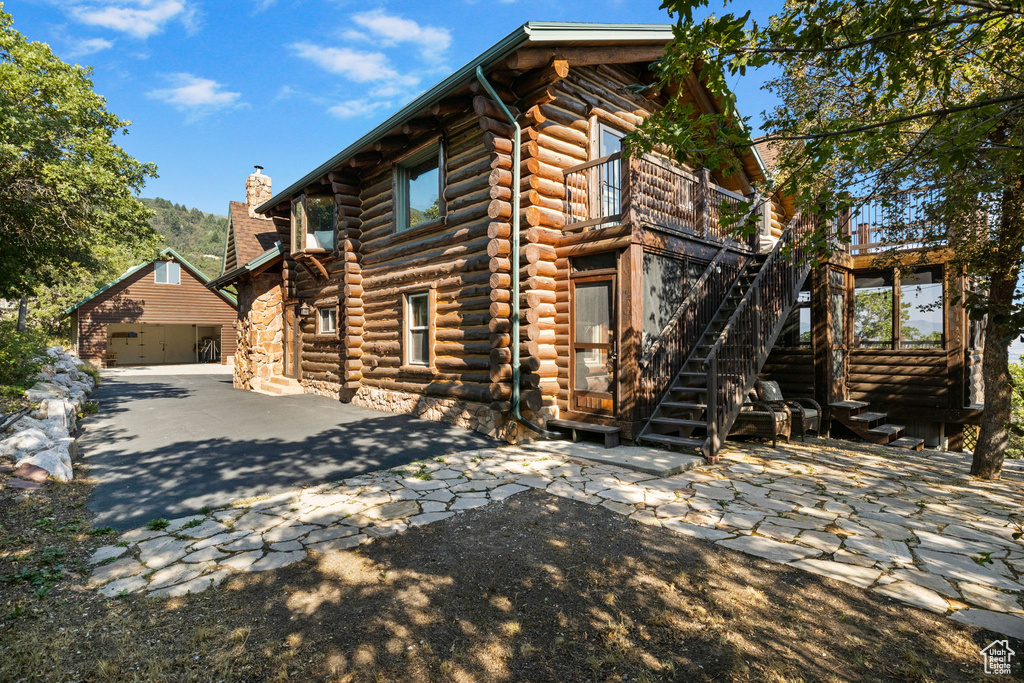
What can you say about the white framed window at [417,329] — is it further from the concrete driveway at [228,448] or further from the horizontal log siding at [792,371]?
the horizontal log siding at [792,371]

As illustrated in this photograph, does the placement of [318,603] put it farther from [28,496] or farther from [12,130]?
[12,130]

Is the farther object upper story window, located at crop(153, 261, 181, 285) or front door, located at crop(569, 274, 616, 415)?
upper story window, located at crop(153, 261, 181, 285)

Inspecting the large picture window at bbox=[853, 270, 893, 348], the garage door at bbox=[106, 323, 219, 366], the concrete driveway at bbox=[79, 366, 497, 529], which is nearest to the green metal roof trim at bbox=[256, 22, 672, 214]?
the concrete driveway at bbox=[79, 366, 497, 529]

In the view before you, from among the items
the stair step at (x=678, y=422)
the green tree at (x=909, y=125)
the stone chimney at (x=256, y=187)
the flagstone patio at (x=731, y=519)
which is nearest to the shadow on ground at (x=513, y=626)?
the flagstone patio at (x=731, y=519)

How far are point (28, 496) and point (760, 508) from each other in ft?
23.7

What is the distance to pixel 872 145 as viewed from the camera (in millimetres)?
3787

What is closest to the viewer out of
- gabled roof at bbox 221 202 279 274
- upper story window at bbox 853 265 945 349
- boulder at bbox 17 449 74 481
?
boulder at bbox 17 449 74 481

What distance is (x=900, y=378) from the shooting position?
1148 cm

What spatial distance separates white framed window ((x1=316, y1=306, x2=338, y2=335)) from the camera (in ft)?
44.3

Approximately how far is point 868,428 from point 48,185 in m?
17.7

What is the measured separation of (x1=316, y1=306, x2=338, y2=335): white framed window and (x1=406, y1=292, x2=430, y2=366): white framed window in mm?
3701

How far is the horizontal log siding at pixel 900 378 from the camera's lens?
1109 cm

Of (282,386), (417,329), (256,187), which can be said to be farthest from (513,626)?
(256,187)

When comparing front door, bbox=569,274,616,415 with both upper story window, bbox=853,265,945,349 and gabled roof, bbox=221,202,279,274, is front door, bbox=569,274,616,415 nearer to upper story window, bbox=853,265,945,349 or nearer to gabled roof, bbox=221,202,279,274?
upper story window, bbox=853,265,945,349
